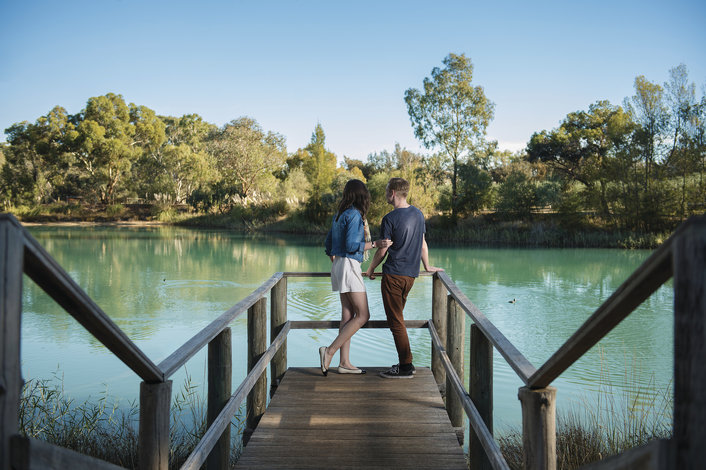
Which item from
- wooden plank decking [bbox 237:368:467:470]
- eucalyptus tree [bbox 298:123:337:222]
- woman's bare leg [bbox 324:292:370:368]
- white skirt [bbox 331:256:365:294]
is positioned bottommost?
wooden plank decking [bbox 237:368:467:470]

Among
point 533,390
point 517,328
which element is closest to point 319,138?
point 517,328

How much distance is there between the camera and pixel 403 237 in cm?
401

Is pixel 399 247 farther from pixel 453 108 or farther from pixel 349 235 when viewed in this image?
pixel 453 108

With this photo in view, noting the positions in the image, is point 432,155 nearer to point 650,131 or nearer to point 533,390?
point 650,131

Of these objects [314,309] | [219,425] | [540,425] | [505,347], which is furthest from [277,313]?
[314,309]

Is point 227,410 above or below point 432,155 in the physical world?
below

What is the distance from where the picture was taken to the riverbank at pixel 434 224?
23.9 m

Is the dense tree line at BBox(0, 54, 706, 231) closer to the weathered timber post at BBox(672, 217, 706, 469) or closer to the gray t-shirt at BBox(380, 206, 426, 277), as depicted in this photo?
the gray t-shirt at BBox(380, 206, 426, 277)

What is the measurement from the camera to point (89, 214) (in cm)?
4031

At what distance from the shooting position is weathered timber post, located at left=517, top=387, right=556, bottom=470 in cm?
178

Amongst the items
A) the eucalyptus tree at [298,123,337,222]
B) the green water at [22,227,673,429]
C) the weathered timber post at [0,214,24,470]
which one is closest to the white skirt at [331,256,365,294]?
the green water at [22,227,673,429]

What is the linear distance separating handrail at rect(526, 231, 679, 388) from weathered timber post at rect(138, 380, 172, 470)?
120 cm

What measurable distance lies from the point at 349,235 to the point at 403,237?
14.8 inches

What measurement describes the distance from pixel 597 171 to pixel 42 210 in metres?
34.8
